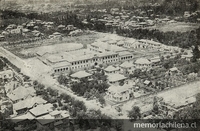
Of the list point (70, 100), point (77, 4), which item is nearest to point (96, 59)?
point (77, 4)

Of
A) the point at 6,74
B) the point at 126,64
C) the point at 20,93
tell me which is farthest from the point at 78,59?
the point at 20,93

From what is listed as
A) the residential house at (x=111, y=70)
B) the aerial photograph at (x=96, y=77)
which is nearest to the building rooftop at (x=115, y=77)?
the aerial photograph at (x=96, y=77)

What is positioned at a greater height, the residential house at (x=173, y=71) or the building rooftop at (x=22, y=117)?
the residential house at (x=173, y=71)

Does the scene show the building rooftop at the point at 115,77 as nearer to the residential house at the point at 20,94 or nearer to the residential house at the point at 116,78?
the residential house at the point at 116,78

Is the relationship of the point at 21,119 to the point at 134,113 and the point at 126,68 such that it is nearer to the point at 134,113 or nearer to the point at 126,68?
the point at 134,113

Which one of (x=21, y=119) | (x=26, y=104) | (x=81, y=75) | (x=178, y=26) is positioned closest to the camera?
(x=21, y=119)
